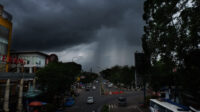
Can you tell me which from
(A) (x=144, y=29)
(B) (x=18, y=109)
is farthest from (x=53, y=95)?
(A) (x=144, y=29)

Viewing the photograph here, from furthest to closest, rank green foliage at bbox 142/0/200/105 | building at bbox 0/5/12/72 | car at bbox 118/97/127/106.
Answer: building at bbox 0/5/12/72 < car at bbox 118/97/127/106 < green foliage at bbox 142/0/200/105

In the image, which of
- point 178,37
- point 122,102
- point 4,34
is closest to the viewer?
point 178,37

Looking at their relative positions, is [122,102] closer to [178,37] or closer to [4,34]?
[178,37]

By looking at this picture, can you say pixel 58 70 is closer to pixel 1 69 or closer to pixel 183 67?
pixel 1 69

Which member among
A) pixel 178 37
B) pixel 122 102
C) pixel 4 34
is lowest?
pixel 122 102

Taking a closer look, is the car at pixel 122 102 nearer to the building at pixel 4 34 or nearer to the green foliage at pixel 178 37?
the green foliage at pixel 178 37

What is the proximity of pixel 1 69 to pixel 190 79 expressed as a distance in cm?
3462

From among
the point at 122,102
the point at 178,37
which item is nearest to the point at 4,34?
the point at 122,102

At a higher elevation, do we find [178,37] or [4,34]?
[4,34]

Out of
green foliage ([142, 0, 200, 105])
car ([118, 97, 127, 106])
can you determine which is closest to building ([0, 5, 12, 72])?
car ([118, 97, 127, 106])

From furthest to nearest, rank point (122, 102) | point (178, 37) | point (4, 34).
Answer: point (4, 34), point (122, 102), point (178, 37)

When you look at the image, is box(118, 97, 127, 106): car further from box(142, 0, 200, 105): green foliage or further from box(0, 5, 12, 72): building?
box(0, 5, 12, 72): building

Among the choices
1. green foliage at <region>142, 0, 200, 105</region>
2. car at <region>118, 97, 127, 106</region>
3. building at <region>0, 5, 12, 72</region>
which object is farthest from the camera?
building at <region>0, 5, 12, 72</region>

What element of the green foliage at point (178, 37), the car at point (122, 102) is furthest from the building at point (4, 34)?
the green foliage at point (178, 37)
